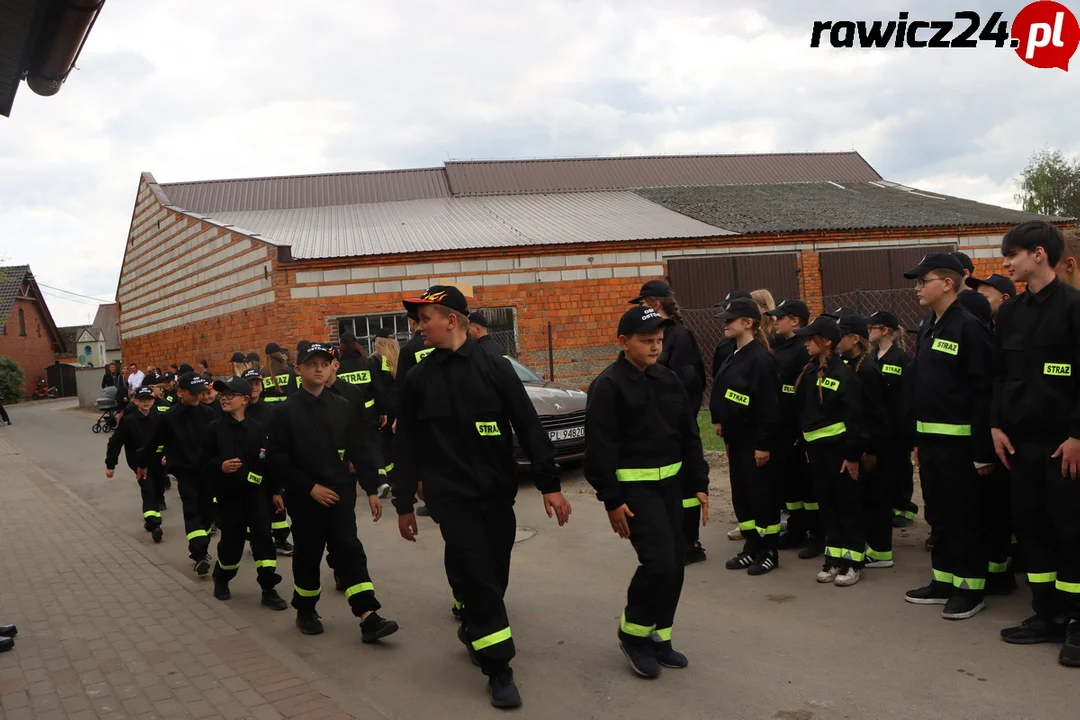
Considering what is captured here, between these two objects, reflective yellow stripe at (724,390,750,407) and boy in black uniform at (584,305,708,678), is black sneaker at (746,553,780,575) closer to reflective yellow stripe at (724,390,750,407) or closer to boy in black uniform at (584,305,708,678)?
reflective yellow stripe at (724,390,750,407)

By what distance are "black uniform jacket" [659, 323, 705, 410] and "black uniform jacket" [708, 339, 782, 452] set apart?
325 millimetres

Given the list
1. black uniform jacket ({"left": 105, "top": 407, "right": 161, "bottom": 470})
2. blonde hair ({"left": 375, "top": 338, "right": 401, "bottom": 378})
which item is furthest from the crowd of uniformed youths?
black uniform jacket ({"left": 105, "top": 407, "right": 161, "bottom": 470})

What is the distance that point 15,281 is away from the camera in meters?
55.9

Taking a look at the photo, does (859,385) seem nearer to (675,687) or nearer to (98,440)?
(675,687)

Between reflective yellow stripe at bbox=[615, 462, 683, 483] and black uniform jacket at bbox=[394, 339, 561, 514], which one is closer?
black uniform jacket at bbox=[394, 339, 561, 514]

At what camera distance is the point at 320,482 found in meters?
5.62

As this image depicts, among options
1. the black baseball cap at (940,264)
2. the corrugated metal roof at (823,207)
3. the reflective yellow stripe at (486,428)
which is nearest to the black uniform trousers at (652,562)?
the reflective yellow stripe at (486,428)

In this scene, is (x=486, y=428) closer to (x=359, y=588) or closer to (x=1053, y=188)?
(x=359, y=588)

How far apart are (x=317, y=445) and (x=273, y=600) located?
165 centimetres

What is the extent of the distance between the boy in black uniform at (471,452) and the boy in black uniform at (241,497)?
2338 millimetres

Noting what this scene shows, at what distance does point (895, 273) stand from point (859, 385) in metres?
15.9

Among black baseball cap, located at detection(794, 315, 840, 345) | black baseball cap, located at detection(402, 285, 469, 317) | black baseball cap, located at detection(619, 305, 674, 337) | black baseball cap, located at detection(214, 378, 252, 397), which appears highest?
black baseball cap, located at detection(402, 285, 469, 317)

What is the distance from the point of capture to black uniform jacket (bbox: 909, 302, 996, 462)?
5.19 metres

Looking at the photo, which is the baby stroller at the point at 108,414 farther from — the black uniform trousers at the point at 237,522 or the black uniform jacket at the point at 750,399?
the black uniform jacket at the point at 750,399
